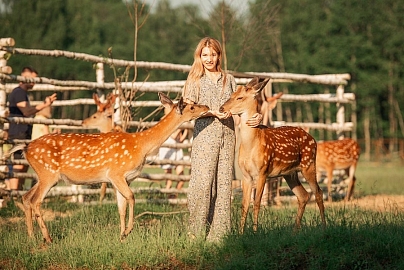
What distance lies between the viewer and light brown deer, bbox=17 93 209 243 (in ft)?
26.1

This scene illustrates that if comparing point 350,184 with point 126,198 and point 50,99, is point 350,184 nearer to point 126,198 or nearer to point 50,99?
point 50,99

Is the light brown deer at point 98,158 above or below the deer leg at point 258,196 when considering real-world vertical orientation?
above

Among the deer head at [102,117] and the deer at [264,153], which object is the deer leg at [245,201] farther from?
the deer head at [102,117]

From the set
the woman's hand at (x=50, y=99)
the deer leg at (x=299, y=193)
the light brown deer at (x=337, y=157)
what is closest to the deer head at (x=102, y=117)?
the woman's hand at (x=50, y=99)

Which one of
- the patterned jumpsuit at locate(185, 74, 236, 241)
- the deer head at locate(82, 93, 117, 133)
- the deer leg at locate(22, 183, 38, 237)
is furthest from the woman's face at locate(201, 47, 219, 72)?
the deer head at locate(82, 93, 117, 133)

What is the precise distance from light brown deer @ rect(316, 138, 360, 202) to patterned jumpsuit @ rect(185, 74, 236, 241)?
20.9 ft

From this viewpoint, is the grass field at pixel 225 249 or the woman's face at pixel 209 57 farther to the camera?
the woman's face at pixel 209 57

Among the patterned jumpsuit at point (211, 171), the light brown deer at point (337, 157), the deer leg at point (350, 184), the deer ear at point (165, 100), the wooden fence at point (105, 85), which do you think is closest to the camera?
the patterned jumpsuit at point (211, 171)

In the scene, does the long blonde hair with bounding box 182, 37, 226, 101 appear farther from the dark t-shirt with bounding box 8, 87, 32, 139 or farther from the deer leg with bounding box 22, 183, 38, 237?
the dark t-shirt with bounding box 8, 87, 32, 139

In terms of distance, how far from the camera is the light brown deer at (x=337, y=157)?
13.8 meters

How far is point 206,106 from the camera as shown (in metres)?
7.63

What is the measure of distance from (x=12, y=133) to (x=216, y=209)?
16.0 feet

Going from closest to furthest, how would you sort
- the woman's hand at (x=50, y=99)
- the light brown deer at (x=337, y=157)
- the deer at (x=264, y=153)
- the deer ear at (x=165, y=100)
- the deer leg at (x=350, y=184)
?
1. the deer ear at (x=165, y=100)
2. the deer at (x=264, y=153)
3. the woman's hand at (x=50, y=99)
4. the deer leg at (x=350, y=184)
5. the light brown deer at (x=337, y=157)

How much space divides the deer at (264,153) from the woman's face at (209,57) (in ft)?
1.47
